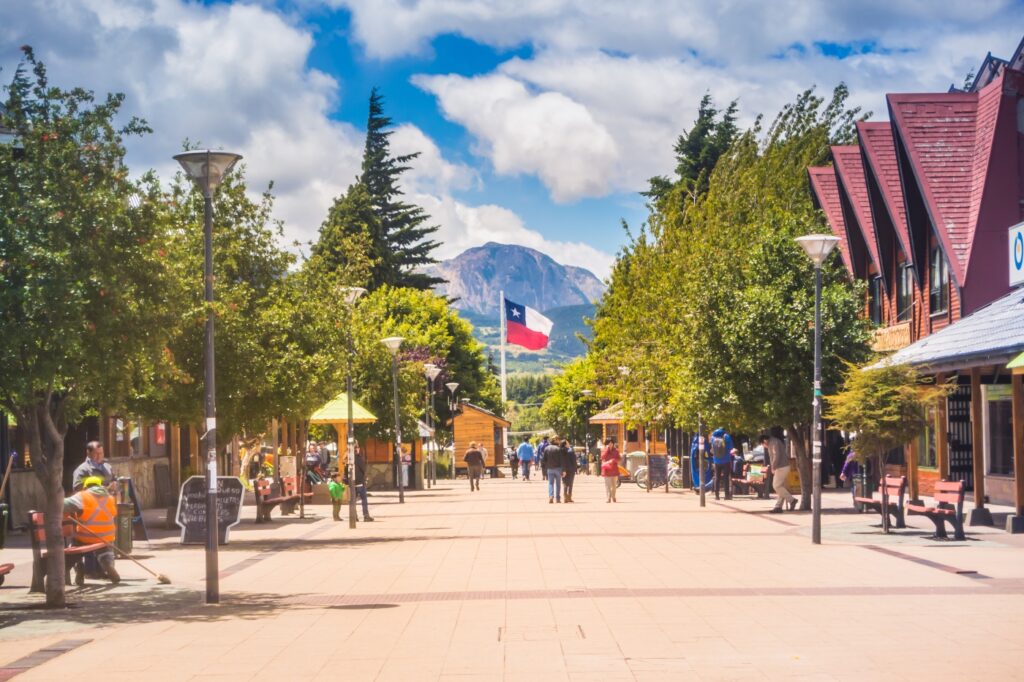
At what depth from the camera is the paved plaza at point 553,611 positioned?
9945mm

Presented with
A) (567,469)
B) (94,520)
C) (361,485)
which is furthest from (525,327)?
(94,520)

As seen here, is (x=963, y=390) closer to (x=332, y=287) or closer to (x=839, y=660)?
(x=332, y=287)

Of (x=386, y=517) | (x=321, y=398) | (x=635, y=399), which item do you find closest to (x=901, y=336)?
(x=635, y=399)

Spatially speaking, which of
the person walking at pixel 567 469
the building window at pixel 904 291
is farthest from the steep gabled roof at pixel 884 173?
the person walking at pixel 567 469

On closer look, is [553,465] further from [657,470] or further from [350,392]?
[350,392]

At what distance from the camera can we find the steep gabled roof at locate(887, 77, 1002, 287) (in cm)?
3212

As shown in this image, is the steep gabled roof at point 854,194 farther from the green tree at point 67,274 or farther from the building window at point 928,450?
the green tree at point 67,274

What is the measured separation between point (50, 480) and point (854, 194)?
30.1 m

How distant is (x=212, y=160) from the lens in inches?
585

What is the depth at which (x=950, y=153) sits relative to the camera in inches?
1328

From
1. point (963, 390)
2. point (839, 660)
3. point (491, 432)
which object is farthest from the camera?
point (491, 432)

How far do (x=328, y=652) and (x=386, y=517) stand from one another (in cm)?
2134

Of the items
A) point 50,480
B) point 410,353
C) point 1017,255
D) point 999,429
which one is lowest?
point 999,429

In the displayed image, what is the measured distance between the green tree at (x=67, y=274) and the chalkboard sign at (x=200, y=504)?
6.65m
